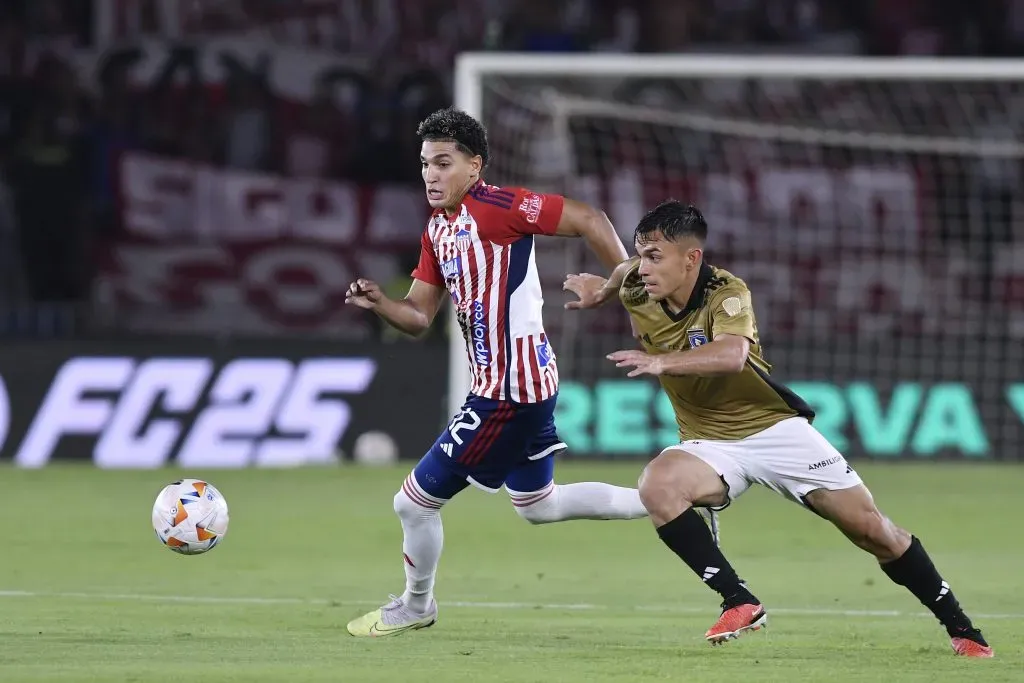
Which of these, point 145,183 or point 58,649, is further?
point 145,183

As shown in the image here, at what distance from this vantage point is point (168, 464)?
574 inches

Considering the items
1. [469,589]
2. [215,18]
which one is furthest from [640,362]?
[215,18]

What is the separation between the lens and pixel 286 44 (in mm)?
20516

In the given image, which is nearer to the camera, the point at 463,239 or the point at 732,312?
the point at 732,312

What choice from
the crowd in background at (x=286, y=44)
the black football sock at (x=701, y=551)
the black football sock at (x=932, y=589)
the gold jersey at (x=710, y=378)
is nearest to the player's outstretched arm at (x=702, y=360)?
the gold jersey at (x=710, y=378)

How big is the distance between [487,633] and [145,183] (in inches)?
540

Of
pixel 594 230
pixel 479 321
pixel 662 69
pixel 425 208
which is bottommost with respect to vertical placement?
pixel 425 208

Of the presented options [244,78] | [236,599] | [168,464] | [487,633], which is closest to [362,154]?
[244,78]

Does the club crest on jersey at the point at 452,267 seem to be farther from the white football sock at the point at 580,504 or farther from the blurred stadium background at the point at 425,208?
the blurred stadium background at the point at 425,208

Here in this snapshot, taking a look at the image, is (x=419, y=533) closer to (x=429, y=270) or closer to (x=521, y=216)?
(x=429, y=270)

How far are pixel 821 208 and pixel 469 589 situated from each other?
11.5 meters

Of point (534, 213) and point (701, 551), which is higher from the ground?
point (534, 213)

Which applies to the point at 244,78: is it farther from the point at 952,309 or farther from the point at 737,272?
the point at 952,309

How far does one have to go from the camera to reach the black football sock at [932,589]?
639 cm
